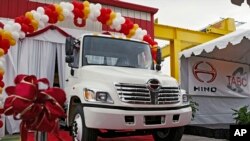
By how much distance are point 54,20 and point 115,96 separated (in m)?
3.83

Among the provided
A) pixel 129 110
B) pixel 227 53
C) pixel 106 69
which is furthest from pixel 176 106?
pixel 227 53

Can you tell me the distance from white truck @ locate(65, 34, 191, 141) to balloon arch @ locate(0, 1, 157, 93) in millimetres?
1369

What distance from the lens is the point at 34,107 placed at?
1.47 metres

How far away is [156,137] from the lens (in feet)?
20.7

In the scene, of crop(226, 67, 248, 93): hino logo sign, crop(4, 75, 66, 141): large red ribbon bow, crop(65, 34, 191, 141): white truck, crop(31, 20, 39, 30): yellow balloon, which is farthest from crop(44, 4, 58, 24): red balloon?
crop(226, 67, 248, 93): hino logo sign

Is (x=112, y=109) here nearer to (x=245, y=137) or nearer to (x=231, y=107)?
(x=245, y=137)

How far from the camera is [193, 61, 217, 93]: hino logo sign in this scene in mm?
11328

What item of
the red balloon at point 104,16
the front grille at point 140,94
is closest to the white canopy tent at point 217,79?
the red balloon at point 104,16

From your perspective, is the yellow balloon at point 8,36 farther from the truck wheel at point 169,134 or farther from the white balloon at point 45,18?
the truck wheel at point 169,134

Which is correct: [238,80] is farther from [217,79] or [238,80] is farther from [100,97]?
[100,97]

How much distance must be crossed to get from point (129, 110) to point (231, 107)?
8465mm

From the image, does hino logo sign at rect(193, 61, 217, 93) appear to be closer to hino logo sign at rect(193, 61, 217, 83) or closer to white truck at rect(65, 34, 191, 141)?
hino logo sign at rect(193, 61, 217, 83)

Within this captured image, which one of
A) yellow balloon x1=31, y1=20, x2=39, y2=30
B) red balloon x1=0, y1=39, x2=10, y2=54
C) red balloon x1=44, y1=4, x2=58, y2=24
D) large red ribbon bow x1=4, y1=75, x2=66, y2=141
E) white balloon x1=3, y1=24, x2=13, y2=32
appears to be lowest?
large red ribbon bow x1=4, y1=75, x2=66, y2=141

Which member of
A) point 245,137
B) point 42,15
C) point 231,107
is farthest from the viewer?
point 231,107
